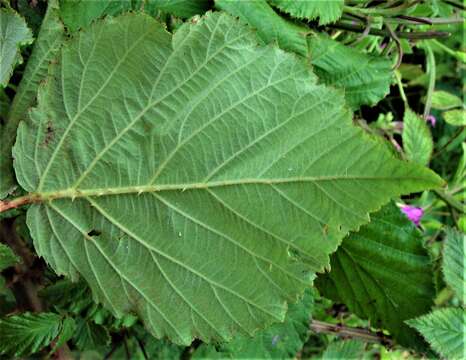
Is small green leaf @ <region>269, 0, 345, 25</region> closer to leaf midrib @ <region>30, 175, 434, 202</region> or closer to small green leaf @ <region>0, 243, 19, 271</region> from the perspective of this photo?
leaf midrib @ <region>30, 175, 434, 202</region>

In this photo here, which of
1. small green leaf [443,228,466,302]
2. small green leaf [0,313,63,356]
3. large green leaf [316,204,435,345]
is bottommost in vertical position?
small green leaf [443,228,466,302]

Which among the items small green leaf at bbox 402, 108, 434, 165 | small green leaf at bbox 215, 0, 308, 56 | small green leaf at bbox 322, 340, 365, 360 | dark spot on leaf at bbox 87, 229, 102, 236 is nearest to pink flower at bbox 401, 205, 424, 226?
small green leaf at bbox 402, 108, 434, 165

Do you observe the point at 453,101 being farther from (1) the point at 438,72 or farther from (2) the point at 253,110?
(2) the point at 253,110

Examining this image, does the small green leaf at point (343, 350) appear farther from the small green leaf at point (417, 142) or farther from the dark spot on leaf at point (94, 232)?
the dark spot on leaf at point (94, 232)

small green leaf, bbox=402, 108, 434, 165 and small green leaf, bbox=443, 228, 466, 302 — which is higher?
small green leaf, bbox=402, 108, 434, 165

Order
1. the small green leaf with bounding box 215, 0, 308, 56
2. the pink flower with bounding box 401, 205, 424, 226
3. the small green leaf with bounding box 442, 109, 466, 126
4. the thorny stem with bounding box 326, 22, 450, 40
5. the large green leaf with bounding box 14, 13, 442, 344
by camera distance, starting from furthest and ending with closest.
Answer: the small green leaf with bounding box 442, 109, 466, 126, the pink flower with bounding box 401, 205, 424, 226, the thorny stem with bounding box 326, 22, 450, 40, the small green leaf with bounding box 215, 0, 308, 56, the large green leaf with bounding box 14, 13, 442, 344

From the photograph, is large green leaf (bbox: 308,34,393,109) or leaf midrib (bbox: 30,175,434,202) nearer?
leaf midrib (bbox: 30,175,434,202)

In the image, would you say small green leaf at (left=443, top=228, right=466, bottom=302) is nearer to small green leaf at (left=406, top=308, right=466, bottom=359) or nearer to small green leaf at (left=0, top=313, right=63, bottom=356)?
small green leaf at (left=406, top=308, right=466, bottom=359)

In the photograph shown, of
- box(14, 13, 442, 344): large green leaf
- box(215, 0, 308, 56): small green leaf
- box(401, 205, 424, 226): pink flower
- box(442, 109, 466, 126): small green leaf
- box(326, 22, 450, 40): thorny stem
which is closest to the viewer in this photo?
box(14, 13, 442, 344): large green leaf
